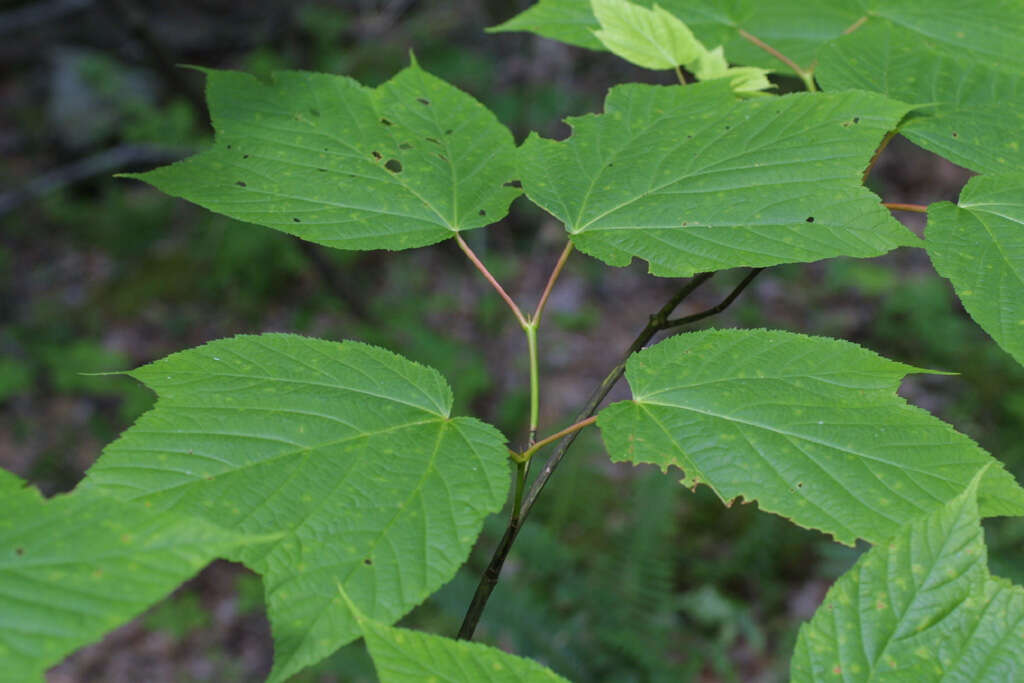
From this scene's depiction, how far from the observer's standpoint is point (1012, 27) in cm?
130

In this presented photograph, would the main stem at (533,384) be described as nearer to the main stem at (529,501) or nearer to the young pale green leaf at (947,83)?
the main stem at (529,501)

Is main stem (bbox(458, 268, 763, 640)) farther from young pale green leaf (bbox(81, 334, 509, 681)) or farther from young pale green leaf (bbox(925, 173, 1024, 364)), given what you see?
young pale green leaf (bbox(925, 173, 1024, 364))

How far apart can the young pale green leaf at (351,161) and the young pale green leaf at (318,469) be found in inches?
9.2

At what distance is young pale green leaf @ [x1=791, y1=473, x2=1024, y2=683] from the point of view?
2.33 ft

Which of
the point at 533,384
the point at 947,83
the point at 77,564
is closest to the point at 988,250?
the point at 947,83

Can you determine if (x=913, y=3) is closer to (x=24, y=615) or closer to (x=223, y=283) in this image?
(x=24, y=615)

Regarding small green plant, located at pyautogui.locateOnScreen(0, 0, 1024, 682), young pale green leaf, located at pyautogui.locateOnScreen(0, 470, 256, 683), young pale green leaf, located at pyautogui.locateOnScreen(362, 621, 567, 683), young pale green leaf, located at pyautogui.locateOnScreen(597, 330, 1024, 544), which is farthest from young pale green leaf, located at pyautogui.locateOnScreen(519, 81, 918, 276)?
young pale green leaf, located at pyautogui.locateOnScreen(0, 470, 256, 683)

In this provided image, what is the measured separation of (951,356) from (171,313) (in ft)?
19.0

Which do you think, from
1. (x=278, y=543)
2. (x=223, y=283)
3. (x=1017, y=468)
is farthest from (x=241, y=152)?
(x=223, y=283)

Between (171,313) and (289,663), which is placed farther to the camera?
(171,313)

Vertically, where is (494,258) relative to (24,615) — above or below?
below

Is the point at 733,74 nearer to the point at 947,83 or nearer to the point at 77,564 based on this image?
the point at 947,83

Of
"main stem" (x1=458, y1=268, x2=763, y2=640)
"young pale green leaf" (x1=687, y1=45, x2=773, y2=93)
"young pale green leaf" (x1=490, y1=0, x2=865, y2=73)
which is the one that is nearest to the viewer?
"main stem" (x1=458, y1=268, x2=763, y2=640)

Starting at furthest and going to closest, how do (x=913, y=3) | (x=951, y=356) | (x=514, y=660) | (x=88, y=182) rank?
(x=88, y=182)
(x=951, y=356)
(x=913, y=3)
(x=514, y=660)
